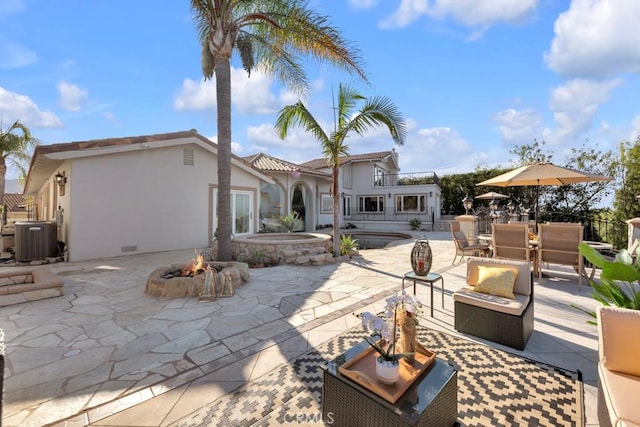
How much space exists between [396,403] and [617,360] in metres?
1.91

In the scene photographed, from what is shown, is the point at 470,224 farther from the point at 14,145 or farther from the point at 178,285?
the point at 14,145

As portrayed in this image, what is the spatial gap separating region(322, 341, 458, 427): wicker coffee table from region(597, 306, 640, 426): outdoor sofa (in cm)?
102

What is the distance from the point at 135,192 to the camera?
9.31 m

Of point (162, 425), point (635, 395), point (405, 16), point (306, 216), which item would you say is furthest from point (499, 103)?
point (162, 425)

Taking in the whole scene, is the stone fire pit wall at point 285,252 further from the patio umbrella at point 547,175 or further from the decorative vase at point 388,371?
the decorative vase at point 388,371

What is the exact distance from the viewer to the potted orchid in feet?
6.14

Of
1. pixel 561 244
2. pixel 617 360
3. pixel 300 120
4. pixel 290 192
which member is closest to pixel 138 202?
pixel 300 120

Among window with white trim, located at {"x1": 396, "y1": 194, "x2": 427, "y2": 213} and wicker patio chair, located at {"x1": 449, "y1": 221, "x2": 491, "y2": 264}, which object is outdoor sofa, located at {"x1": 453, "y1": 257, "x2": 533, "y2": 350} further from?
window with white trim, located at {"x1": 396, "y1": 194, "x2": 427, "y2": 213}

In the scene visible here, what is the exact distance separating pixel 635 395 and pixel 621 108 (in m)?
13.8

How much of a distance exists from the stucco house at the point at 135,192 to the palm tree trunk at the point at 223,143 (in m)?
3.87

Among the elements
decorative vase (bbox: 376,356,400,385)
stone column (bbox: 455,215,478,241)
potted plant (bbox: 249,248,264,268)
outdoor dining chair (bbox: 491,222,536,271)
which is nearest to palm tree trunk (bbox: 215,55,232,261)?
potted plant (bbox: 249,248,264,268)

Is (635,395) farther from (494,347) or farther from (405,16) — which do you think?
(405,16)

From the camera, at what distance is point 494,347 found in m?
3.38

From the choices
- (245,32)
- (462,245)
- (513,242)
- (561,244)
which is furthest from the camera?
(462,245)
